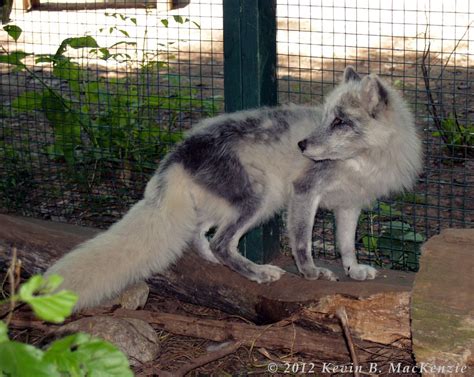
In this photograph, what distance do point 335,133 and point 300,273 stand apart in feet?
2.77

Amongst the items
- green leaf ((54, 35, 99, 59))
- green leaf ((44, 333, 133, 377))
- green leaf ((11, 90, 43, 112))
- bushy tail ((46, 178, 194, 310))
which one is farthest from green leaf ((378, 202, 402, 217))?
green leaf ((44, 333, 133, 377))

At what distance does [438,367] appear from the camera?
359 cm

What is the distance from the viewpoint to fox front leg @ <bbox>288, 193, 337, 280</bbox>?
186 inches

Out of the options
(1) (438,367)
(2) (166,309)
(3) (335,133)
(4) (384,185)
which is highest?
(3) (335,133)

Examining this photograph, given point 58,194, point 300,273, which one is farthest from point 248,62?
point 58,194

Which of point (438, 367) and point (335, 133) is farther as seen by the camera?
point (335, 133)

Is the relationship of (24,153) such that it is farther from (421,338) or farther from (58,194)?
(421,338)

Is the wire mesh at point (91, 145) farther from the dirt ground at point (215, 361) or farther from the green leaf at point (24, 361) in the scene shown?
the green leaf at point (24, 361)

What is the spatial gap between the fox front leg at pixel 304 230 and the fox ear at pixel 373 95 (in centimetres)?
59

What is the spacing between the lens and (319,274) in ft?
15.7

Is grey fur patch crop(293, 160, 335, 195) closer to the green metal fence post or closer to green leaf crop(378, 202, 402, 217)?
the green metal fence post

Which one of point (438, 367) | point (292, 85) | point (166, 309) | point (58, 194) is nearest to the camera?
point (438, 367)

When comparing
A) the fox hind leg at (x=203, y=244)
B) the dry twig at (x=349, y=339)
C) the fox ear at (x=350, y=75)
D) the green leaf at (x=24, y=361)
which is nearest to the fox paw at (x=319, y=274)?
the fox hind leg at (x=203, y=244)

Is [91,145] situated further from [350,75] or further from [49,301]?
[49,301]
